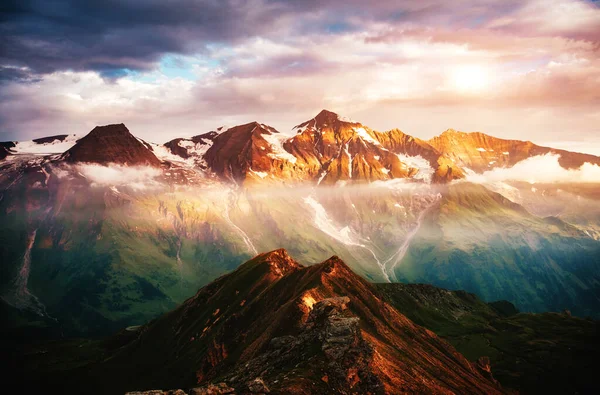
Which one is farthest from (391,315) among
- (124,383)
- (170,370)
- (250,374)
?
(124,383)

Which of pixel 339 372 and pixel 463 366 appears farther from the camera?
pixel 463 366

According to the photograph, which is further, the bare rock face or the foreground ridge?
the foreground ridge

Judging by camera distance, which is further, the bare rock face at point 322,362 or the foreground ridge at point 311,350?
the foreground ridge at point 311,350

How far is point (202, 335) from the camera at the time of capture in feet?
611

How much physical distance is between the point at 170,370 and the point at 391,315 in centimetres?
9102

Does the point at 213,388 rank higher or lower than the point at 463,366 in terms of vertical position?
higher

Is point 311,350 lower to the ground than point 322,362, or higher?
lower

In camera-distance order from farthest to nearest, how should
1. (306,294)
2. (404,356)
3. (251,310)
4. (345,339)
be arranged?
(251,310) → (306,294) → (404,356) → (345,339)

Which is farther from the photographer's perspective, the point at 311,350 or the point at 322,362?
the point at 311,350

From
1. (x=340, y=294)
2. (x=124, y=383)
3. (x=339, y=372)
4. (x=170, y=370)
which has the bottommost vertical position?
(x=124, y=383)

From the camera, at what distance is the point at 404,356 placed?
116 metres

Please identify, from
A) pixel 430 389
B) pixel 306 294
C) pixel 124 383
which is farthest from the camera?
pixel 124 383

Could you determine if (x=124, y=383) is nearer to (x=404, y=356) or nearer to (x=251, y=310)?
(x=251, y=310)

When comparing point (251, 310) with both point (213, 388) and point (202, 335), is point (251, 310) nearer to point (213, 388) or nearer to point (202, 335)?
point (202, 335)
